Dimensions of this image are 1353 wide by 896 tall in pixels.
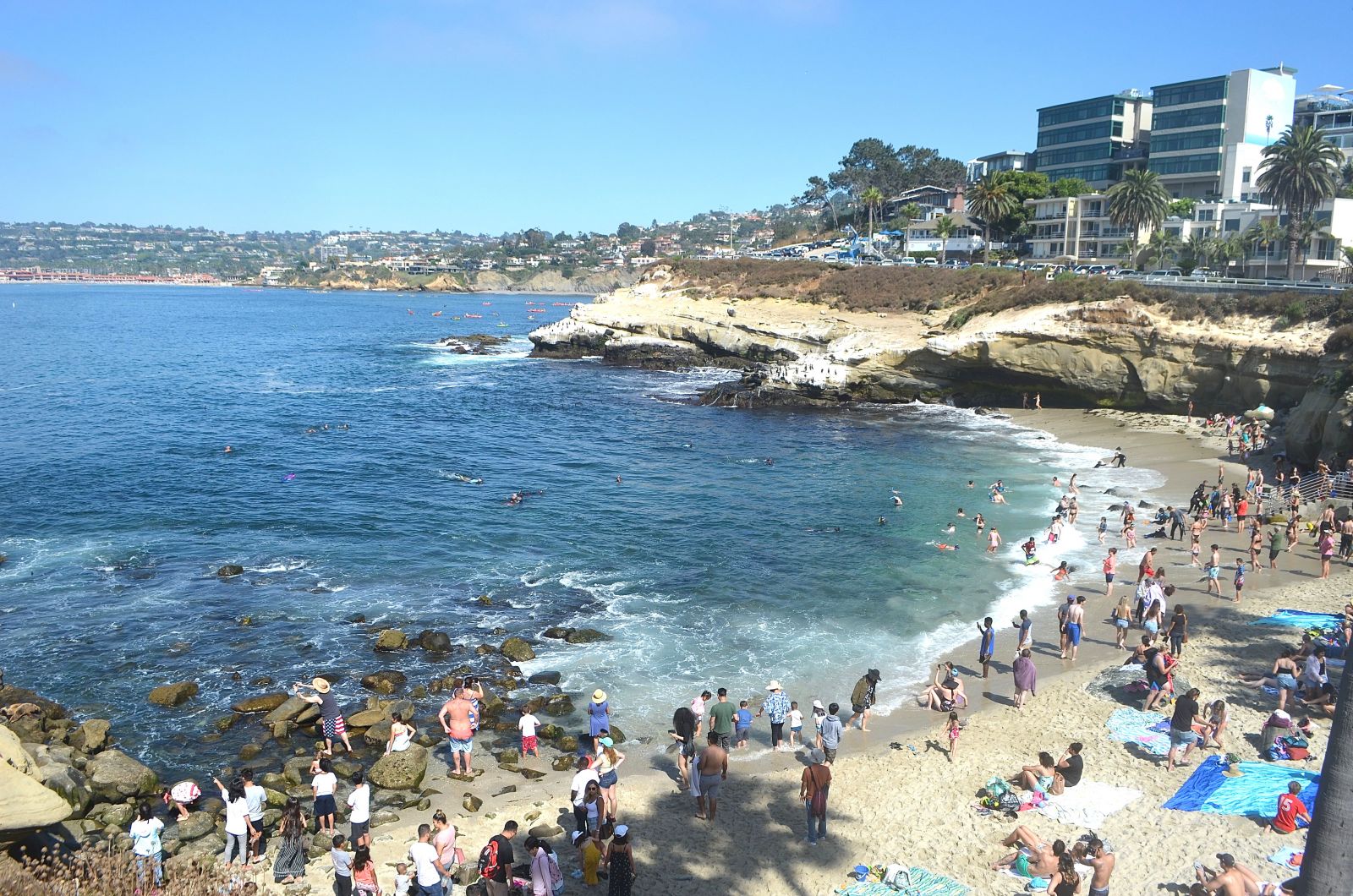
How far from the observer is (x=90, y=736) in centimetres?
1778

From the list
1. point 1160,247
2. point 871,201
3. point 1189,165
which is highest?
point 1189,165

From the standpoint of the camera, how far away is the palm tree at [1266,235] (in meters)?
61.6

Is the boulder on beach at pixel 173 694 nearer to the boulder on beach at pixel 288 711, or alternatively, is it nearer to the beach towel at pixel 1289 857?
the boulder on beach at pixel 288 711

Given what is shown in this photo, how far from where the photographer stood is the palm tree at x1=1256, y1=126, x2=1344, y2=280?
2189 inches

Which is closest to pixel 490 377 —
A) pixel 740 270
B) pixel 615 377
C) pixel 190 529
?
pixel 615 377

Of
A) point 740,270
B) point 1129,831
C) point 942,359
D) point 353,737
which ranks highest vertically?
point 740,270

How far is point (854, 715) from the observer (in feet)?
61.3

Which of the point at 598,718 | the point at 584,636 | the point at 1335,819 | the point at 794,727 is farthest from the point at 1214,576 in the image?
the point at 1335,819

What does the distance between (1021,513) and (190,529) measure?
29.3 metres

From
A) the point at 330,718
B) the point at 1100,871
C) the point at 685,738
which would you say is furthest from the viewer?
the point at 330,718

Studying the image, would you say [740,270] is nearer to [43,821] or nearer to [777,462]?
[777,462]

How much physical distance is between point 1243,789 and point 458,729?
12989 millimetres

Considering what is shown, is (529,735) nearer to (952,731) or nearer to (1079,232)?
(952,731)

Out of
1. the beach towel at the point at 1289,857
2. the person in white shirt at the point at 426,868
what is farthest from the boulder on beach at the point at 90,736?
the beach towel at the point at 1289,857
